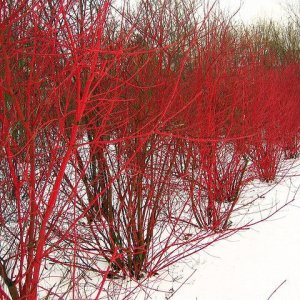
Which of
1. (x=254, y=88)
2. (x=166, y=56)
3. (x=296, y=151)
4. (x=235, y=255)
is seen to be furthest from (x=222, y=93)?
(x=296, y=151)

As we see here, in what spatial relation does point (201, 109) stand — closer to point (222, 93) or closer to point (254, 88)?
point (222, 93)

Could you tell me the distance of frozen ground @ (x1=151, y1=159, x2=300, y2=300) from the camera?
11.1 feet

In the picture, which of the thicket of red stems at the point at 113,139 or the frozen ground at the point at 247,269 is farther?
the frozen ground at the point at 247,269

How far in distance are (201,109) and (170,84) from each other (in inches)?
39.0

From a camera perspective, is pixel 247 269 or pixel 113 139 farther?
pixel 247 269

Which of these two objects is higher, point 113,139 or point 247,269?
point 113,139

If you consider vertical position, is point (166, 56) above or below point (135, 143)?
above

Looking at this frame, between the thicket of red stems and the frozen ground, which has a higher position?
the thicket of red stems

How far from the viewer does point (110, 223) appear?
3.30 metres

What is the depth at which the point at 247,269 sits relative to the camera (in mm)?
3791

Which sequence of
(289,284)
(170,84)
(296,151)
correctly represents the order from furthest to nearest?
(296,151), (289,284), (170,84)

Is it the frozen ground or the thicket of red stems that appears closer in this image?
the thicket of red stems

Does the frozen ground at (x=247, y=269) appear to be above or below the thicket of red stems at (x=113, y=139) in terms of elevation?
below

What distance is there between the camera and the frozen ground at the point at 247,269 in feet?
11.1
